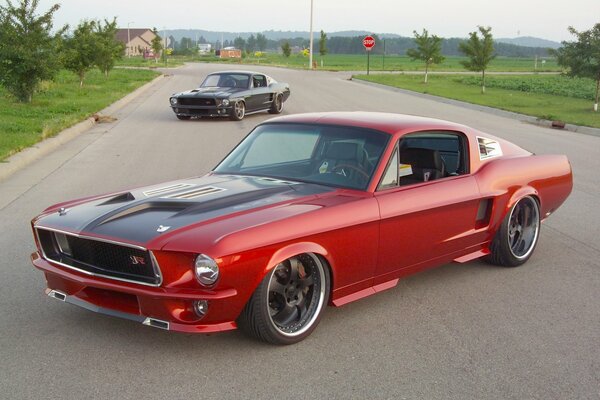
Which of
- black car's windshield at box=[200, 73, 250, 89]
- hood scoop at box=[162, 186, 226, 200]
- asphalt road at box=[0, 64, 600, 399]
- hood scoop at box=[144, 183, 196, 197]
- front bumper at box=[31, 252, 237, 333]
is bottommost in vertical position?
asphalt road at box=[0, 64, 600, 399]

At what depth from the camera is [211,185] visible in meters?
4.73

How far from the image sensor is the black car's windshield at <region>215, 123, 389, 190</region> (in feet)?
15.5

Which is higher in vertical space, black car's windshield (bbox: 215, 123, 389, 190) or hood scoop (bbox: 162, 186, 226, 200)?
black car's windshield (bbox: 215, 123, 389, 190)

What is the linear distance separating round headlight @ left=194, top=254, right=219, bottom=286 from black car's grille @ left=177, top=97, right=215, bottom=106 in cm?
1418

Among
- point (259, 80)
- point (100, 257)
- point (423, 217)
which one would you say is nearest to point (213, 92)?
point (259, 80)

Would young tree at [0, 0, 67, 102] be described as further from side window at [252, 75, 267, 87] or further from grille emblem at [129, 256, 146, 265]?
grille emblem at [129, 256, 146, 265]

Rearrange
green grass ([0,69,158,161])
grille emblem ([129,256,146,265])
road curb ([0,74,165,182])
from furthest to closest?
green grass ([0,69,158,161]) < road curb ([0,74,165,182]) < grille emblem ([129,256,146,265])

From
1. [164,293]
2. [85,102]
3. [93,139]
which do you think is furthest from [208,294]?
Answer: [85,102]

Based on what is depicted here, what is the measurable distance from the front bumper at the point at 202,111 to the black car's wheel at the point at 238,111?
0.13 meters

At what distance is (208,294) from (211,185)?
50.2 inches

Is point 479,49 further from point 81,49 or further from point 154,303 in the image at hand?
point 154,303

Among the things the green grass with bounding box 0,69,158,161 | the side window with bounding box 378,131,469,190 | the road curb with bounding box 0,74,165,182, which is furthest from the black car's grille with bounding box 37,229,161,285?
the green grass with bounding box 0,69,158,161

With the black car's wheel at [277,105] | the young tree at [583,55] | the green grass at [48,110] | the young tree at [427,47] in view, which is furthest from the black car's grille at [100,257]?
the young tree at [427,47]

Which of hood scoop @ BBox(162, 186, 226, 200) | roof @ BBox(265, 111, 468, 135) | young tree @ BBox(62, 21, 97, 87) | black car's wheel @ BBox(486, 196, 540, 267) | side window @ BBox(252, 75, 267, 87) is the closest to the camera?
hood scoop @ BBox(162, 186, 226, 200)
